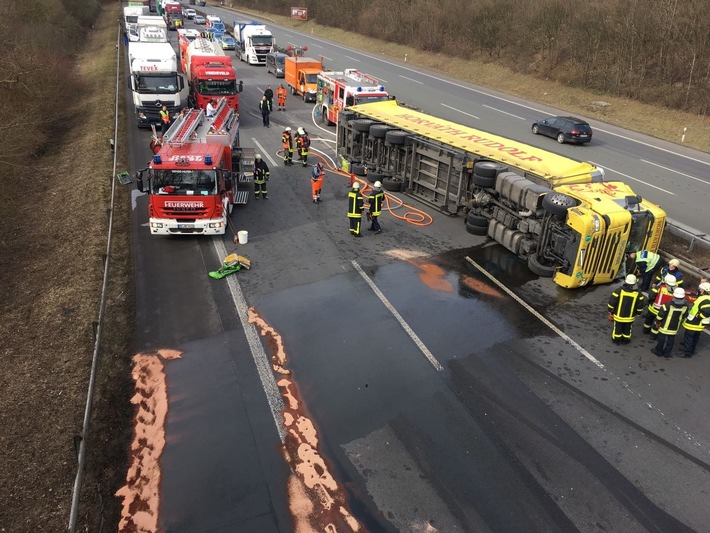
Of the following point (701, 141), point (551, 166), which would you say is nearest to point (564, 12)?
point (701, 141)

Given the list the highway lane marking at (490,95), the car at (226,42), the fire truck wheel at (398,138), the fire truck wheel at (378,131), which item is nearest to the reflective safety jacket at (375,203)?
the fire truck wheel at (398,138)

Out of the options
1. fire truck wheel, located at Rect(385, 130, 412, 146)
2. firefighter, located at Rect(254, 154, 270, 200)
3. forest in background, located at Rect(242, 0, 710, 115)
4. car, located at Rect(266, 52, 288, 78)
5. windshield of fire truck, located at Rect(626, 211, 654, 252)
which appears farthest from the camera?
car, located at Rect(266, 52, 288, 78)

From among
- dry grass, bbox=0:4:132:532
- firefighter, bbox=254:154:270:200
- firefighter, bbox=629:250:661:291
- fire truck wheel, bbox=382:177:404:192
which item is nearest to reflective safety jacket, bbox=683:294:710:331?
firefighter, bbox=629:250:661:291

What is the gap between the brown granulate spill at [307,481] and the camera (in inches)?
273

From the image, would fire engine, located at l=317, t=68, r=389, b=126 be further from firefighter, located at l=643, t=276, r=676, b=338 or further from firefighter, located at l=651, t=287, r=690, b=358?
firefighter, located at l=651, t=287, r=690, b=358

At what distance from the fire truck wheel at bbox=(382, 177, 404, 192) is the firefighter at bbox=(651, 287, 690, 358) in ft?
35.4

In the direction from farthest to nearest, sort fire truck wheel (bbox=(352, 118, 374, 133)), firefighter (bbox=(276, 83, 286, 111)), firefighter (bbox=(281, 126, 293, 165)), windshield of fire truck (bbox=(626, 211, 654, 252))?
firefighter (bbox=(276, 83, 286, 111)) < firefighter (bbox=(281, 126, 293, 165)) < fire truck wheel (bbox=(352, 118, 374, 133)) < windshield of fire truck (bbox=(626, 211, 654, 252))

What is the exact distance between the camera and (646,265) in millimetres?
12633

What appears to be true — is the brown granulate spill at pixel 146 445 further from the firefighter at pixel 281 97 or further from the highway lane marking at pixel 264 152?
the firefighter at pixel 281 97

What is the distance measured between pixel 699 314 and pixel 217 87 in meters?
23.9

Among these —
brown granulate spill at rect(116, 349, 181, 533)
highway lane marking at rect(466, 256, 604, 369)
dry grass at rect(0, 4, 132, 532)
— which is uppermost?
highway lane marking at rect(466, 256, 604, 369)

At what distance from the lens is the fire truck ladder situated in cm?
1576

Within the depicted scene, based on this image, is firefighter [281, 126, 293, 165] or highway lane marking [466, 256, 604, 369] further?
firefighter [281, 126, 293, 165]

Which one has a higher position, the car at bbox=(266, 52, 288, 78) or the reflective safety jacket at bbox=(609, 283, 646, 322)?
the car at bbox=(266, 52, 288, 78)
